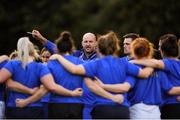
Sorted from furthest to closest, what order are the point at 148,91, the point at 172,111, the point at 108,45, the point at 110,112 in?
the point at 172,111, the point at 148,91, the point at 108,45, the point at 110,112

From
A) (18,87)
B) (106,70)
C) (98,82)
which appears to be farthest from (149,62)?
(18,87)

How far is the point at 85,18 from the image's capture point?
42000 mm

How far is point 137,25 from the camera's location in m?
38.7

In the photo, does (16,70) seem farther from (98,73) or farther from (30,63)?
(98,73)

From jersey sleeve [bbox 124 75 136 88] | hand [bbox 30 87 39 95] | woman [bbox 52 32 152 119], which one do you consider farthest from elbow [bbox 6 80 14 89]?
jersey sleeve [bbox 124 75 136 88]

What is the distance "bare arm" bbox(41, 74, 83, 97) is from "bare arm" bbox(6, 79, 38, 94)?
0.20 m

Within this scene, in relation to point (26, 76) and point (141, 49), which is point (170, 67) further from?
point (26, 76)

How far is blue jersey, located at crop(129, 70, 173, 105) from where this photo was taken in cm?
1251

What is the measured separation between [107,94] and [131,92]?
0.70 metres

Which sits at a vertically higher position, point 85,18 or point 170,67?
point 85,18

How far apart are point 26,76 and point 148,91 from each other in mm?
1721

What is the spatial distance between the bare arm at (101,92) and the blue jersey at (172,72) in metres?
1.04

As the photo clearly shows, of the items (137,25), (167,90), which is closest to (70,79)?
(167,90)

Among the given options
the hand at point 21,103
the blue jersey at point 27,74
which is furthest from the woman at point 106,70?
the hand at point 21,103
